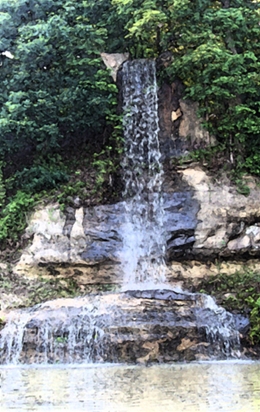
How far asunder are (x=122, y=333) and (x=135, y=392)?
3.24 metres

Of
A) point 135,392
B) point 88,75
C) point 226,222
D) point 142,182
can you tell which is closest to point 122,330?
point 135,392

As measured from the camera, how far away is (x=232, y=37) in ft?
35.2

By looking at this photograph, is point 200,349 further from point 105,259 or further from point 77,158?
point 77,158

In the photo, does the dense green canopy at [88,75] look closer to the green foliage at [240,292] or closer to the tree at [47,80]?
the tree at [47,80]

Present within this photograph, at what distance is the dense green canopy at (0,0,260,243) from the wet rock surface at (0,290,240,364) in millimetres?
3845

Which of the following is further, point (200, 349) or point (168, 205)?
point (168, 205)

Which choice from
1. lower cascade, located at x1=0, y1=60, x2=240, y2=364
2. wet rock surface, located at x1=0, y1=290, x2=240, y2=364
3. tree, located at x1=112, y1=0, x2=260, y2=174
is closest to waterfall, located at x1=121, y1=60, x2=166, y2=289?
tree, located at x1=112, y1=0, x2=260, y2=174

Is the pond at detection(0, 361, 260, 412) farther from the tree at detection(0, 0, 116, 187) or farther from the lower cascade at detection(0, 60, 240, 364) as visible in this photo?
the tree at detection(0, 0, 116, 187)

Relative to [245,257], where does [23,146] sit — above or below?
above

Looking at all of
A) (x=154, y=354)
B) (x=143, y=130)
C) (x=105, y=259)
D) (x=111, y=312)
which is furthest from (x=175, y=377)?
(x=143, y=130)

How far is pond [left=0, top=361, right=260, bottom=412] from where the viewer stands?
9.49ft

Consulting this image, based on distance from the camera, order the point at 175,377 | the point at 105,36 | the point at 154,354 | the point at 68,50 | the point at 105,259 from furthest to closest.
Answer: the point at 105,36 → the point at 68,50 → the point at 105,259 → the point at 154,354 → the point at 175,377

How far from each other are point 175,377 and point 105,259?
5.41 metres

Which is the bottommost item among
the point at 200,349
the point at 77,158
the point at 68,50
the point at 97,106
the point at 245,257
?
the point at 245,257
